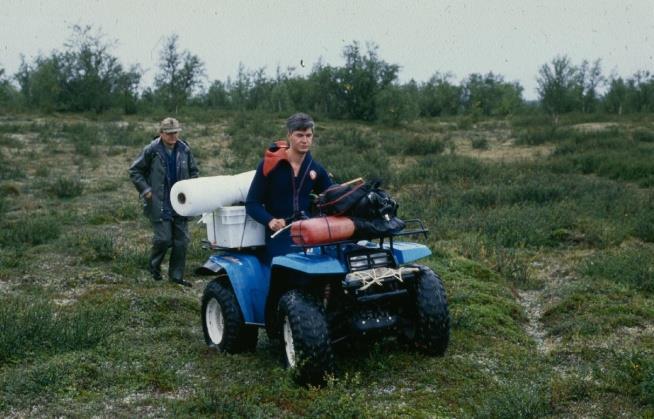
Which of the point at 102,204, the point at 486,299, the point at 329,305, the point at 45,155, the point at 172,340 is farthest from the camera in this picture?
the point at 45,155

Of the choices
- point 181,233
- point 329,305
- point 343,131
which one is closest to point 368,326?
point 329,305

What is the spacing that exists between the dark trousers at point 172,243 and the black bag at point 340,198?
3946mm

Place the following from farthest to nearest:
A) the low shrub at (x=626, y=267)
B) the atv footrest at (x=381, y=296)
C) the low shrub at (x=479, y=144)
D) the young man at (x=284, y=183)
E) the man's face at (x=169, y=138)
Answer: the low shrub at (x=479, y=144) < the man's face at (x=169, y=138) < the low shrub at (x=626, y=267) < the young man at (x=284, y=183) < the atv footrest at (x=381, y=296)

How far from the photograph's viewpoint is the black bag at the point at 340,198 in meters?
5.44

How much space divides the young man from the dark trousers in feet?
10.9

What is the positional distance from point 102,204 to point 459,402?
34.9 ft

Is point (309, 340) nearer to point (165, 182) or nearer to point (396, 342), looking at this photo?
point (396, 342)

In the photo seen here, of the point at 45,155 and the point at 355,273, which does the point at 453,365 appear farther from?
the point at 45,155

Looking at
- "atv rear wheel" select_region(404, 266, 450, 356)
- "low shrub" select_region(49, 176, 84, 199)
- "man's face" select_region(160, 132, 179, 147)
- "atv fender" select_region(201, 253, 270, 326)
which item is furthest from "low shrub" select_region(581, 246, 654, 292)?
"low shrub" select_region(49, 176, 84, 199)

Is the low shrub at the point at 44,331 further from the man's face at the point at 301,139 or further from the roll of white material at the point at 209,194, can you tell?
the man's face at the point at 301,139

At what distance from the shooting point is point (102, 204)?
14609 millimetres

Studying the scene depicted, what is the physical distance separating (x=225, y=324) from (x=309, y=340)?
49.2 inches

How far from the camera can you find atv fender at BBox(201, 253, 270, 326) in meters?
6.18

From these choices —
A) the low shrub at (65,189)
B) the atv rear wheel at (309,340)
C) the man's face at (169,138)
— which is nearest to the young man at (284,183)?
the atv rear wheel at (309,340)
